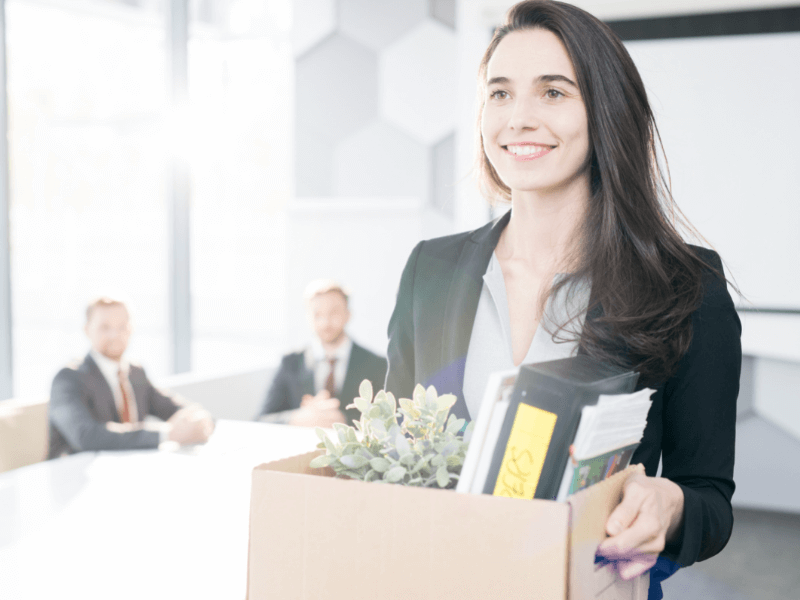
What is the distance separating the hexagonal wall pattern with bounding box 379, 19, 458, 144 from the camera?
168 inches

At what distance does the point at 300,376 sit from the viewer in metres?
3.42

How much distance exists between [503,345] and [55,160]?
5.69m

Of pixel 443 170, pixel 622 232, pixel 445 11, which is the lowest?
pixel 622 232

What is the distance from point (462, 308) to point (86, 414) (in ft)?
6.74

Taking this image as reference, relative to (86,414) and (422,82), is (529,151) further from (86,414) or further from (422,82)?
(422,82)

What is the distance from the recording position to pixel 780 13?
328 centimetres

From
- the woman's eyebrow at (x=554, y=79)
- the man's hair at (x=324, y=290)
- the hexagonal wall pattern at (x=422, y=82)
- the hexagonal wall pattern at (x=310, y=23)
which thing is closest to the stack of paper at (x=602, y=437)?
the woman's eyebrow at (x=554, y=79)

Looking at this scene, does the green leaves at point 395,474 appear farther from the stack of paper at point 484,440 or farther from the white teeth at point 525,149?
the white teeth at point 525,149

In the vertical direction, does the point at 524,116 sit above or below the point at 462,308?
above

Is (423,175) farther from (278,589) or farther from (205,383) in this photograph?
(278,589)

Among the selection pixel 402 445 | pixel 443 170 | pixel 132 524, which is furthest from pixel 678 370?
pixel 443 170

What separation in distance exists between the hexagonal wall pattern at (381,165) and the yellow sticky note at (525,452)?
383 centimetres

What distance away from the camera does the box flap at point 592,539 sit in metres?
0.53

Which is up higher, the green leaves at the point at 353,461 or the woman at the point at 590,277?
the woman at the point at 590,277
